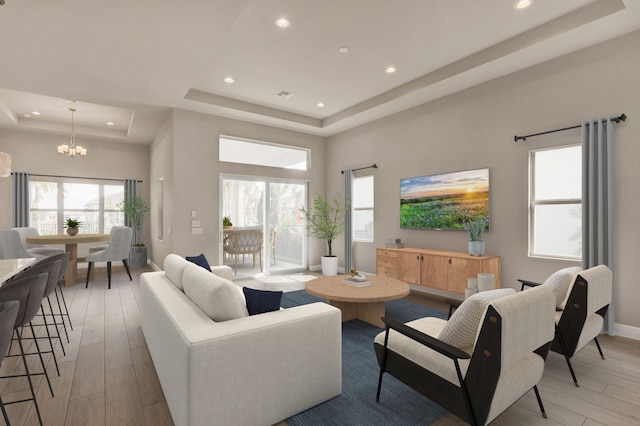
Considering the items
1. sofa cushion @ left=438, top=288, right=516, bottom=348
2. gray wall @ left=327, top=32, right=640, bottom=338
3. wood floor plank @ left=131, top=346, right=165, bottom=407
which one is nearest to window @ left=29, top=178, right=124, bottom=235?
wood floor plank @ left=131, top=346, right=165, bottom=407

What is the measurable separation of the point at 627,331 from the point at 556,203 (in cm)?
147

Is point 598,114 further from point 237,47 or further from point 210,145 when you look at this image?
point 210,145

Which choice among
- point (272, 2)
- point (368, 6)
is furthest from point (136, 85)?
point (368, 6)

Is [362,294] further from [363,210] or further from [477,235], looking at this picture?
[363,210]

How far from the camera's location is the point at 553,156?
12.5ft

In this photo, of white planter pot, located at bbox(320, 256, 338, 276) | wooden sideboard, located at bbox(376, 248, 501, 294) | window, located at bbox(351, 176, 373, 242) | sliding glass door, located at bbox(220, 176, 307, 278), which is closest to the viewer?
wooden sideboard, located at bbox(376, 248, 501, 294)

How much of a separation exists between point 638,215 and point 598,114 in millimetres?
1129

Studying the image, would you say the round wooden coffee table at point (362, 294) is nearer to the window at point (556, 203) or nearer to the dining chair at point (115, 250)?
the window at point (556, 203)

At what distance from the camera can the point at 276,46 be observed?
3.73 m

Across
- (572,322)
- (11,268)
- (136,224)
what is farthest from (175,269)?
→ (136,224)

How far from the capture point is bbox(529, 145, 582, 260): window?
3.66 meters

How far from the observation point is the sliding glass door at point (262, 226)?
6039mm

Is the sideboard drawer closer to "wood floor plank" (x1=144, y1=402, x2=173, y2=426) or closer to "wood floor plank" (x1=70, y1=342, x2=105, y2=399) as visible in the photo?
"wood floor plank" (x1=144, y1=402, x2=173, y2=426)

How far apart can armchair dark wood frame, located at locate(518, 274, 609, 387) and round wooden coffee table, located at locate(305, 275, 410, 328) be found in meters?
1.31
